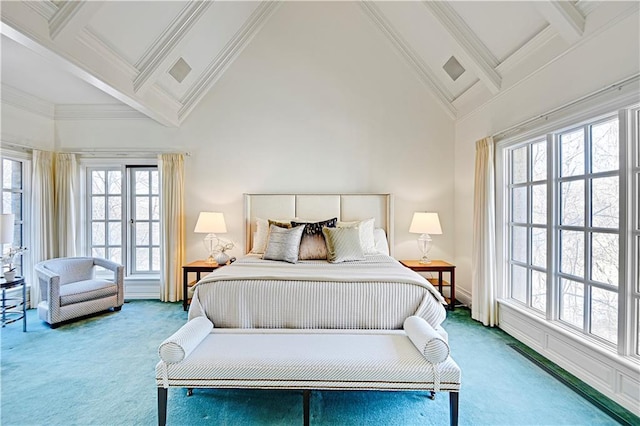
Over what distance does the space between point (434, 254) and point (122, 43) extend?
4.41 meters

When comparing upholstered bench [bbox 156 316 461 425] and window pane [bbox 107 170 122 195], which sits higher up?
window pane [bbox 107 170 122 195]

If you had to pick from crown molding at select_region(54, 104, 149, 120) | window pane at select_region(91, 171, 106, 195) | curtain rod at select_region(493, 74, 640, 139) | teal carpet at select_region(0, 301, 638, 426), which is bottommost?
teal carpet at select_region(0, 301, 638, 426)

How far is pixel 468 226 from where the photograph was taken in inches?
165

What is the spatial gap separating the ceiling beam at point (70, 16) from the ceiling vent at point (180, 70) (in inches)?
51.8

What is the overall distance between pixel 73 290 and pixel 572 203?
507 centimetres

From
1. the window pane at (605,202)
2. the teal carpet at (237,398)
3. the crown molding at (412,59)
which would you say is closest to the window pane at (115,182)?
the teal carpet at (237,398)

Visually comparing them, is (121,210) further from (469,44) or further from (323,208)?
(469,44)

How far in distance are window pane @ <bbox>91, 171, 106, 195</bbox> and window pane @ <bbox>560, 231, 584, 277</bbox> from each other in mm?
5662

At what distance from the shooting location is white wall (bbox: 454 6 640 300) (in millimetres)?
2078

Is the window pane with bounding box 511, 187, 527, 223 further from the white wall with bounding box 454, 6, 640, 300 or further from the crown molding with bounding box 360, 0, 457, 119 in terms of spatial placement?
the crown molding with bounding box 360, 0, 457, 119

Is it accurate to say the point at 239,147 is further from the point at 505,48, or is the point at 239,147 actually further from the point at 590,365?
the point at 590,365

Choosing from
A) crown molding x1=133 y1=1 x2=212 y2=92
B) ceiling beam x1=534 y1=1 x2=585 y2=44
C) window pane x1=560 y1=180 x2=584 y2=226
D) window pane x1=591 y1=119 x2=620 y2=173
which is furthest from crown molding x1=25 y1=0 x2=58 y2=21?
window pane x1=560 y1=180 x2=584 y2=226

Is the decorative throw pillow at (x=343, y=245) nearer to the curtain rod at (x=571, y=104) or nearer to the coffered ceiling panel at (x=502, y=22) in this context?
the curtain rod at (x=571, y=104)

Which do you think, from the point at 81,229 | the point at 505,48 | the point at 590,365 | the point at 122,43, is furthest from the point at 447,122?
the point at 81,229
